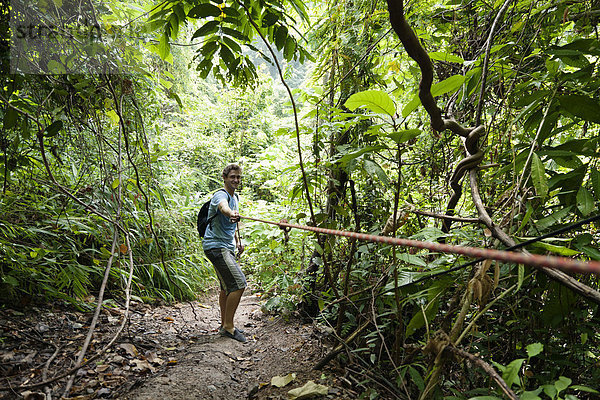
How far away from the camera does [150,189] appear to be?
400 cm

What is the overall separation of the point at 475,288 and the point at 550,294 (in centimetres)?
55

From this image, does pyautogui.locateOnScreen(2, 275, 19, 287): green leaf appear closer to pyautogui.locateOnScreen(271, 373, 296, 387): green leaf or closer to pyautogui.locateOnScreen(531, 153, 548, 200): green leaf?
pyautogui.locateOnScreen(271, 373, 296, 387): green leaf

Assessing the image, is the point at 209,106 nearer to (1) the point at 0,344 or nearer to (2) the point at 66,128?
(2) the point at 66,128

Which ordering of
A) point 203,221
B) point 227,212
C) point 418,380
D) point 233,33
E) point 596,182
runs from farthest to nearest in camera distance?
1. point 203,221
2. point 227,212
3. point 233,33
4. point 418,380
5. point 596,182

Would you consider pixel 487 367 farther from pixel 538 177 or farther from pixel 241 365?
pixel 241 365

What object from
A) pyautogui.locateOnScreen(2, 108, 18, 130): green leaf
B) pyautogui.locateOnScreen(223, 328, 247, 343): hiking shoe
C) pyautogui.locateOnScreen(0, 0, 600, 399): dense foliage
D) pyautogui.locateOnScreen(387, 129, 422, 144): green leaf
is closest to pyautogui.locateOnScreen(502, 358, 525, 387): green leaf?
pyautogui.locateOnScreen(0, 0, 600, 399): dense foliage

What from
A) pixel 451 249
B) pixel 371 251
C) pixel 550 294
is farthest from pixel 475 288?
pixel 371 251

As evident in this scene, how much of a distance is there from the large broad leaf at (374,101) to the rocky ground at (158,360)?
1.53 meters

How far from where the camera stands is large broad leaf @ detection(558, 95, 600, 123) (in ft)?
3.59

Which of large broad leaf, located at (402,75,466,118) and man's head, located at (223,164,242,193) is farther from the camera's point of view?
man's head, located at (223,164,242,193)

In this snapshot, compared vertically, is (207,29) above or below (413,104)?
above

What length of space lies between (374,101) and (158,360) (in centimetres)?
254

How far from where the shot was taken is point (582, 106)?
3.61 ft

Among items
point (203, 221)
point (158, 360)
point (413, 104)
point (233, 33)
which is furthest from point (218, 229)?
point (413, 104)
